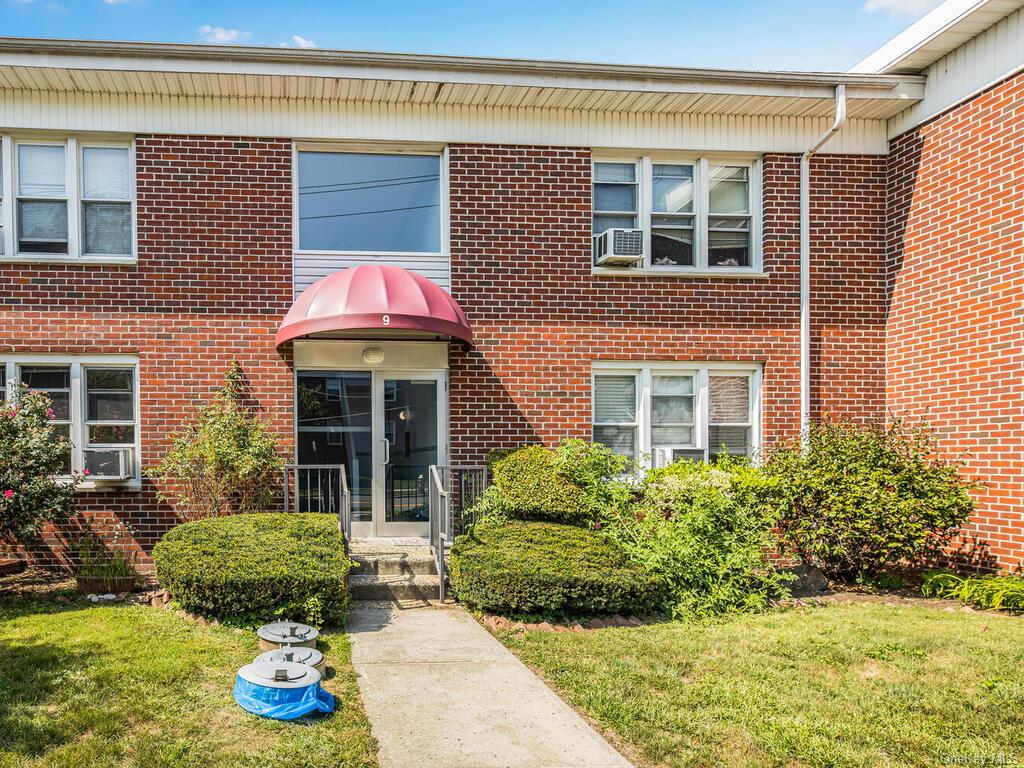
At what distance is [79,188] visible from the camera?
10.2 meters

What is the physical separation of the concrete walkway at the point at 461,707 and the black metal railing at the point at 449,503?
1.65 metres

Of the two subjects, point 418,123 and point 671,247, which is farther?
point 671,247

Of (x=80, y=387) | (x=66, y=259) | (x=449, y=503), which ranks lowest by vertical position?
(x=449, y=503)

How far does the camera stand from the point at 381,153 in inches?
429

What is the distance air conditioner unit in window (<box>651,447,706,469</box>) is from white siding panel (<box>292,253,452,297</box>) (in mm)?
3646

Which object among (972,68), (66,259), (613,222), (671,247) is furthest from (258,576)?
Answer: (972,68)

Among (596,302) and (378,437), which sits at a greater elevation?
(596,302)

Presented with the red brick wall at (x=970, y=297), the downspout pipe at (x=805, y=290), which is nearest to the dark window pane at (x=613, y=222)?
the downspout pipe at (x=805, y=290)

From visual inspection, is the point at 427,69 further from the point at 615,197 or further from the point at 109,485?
the point at 109,485

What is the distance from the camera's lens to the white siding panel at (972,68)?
9219mm

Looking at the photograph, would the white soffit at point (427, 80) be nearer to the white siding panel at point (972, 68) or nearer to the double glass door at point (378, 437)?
the white siding panel at point (972, 68)

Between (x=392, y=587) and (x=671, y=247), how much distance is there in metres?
6.05

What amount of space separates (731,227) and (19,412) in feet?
30.9

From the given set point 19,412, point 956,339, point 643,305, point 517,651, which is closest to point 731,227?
point 643,305
